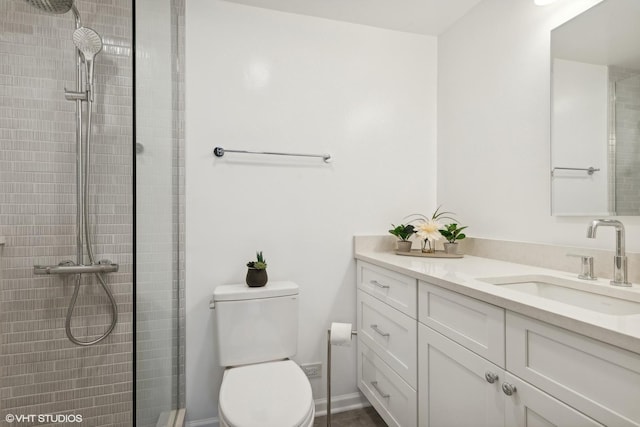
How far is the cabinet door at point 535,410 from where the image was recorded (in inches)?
29.9

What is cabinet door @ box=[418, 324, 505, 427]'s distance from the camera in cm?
99

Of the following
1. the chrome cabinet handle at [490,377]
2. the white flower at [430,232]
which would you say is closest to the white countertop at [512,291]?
the white flower at [430,232]

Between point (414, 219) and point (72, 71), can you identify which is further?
point (414, 219)

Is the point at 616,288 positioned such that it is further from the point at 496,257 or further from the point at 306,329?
the point at 306,329

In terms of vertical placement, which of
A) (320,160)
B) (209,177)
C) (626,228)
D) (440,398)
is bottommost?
(440,398)

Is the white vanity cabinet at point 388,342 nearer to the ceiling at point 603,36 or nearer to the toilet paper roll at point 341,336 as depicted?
the toilet paper roll at point 341,336

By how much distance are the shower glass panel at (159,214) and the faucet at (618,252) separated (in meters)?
1.36

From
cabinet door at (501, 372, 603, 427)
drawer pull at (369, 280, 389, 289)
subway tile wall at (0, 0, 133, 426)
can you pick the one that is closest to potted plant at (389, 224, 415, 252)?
drawer pull at (369, 280, 389, 289)

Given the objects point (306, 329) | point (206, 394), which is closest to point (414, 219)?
point (306, 329)

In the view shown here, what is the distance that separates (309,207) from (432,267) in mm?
752

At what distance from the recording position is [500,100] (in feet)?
5.52

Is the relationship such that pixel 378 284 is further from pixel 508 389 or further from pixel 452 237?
pixel 508 389

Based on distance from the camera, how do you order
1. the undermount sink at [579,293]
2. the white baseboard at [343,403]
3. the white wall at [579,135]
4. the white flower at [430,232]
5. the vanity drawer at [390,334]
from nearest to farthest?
1. the undermount sink at [579,293]
2. the white wall at [579,135]
3. the vanity drawer at [390,334]
4. the white flower at [430,232]
5. the white baseboard at [343,403]

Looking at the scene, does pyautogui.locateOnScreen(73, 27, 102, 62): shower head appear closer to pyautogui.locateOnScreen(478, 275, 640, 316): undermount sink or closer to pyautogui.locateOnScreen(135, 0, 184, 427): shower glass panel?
pyautogui.locateOnScreen(135, 0, 184, 427): shower glass panel
